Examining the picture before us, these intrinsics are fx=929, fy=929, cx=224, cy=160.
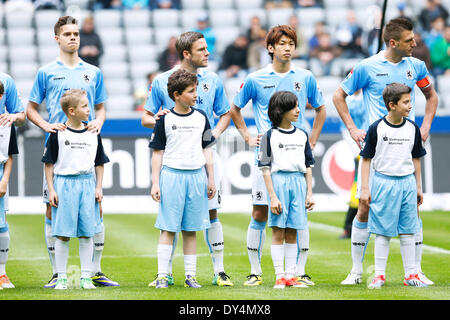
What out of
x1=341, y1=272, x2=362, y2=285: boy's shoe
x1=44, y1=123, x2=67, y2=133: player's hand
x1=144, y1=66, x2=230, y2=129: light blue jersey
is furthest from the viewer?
x1=144, y1=66, x2=230, y2=129: light blue jersey

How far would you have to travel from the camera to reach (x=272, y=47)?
25.6 ft

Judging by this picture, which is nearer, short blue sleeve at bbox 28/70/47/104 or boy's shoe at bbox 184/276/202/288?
boy's shoe at bbox 184/276/202/288

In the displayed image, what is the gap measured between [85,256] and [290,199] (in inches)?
67.7

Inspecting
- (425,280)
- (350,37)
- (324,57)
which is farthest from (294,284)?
(350,37)

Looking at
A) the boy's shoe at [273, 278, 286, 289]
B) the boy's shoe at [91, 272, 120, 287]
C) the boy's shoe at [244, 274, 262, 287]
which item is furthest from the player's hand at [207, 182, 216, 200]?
the boy's shoe at [91, 272, 120, 287]

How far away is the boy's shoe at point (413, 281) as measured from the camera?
743 centimetres

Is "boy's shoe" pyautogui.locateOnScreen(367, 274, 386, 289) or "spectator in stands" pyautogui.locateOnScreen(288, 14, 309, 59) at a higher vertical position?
"spectator in stands" pyautogui.locateOnScreen(288, 14, 309, 59)

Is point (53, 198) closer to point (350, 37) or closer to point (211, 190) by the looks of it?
point (211, 190)

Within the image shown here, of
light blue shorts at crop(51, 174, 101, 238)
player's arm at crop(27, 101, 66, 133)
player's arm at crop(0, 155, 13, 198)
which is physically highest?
player's arm at crop(27, 101, 66, 133)

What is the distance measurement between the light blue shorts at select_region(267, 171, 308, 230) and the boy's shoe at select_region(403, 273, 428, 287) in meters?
0.94

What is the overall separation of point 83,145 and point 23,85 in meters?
Answer: 13.1

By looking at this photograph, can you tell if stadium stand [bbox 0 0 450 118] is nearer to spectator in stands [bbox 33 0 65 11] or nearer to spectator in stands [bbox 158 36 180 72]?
spectator in stands [bbox 33 0 65 11]

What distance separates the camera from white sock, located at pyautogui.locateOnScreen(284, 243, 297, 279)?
7398 millimetres

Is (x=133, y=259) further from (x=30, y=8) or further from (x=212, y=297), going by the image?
(x=30, y=8)
